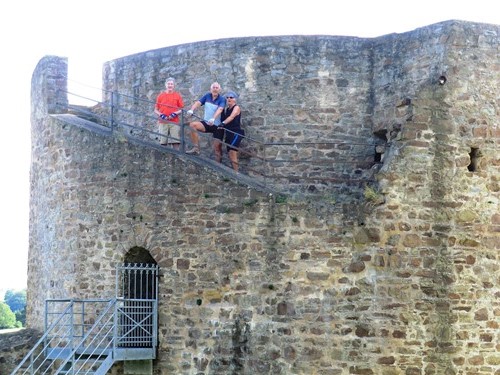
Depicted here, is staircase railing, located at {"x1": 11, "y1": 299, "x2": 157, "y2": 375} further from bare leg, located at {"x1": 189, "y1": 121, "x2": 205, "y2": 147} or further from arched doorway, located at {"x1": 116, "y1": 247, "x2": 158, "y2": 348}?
bare leg, located at {"x1": 189, "y1": 121, "x2": 205, "y2": 147}

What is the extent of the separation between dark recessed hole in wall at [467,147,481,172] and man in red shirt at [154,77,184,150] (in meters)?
4.67

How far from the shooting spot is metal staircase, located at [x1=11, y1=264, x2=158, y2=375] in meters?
14.3

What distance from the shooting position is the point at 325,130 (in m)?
15.8

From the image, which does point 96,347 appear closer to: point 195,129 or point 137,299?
point 137,299

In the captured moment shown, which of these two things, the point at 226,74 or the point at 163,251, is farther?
the point at 226,74

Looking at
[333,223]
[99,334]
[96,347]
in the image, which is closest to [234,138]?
[333,223]

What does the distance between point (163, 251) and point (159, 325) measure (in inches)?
44.0

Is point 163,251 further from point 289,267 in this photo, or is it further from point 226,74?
point 226,74

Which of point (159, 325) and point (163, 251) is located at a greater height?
point (163, 251)

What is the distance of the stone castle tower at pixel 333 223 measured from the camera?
13867 mm

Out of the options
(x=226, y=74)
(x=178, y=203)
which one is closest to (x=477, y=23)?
(x=226, y=74)

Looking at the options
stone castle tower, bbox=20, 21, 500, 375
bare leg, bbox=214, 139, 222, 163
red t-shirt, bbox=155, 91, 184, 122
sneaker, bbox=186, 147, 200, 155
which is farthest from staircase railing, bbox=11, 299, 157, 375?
red t-shirt, bbox=155, 91, 184, 122

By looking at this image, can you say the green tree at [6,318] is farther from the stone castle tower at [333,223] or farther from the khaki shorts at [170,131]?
the stone castle tower at [333,223]

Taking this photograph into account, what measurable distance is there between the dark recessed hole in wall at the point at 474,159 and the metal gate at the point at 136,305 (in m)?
4.99
